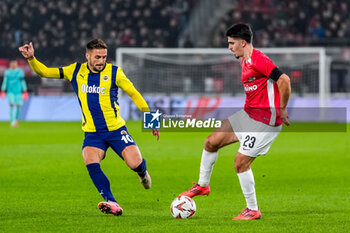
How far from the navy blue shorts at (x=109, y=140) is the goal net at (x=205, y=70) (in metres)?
16.9

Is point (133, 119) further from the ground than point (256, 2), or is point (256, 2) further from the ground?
point (256, 2)

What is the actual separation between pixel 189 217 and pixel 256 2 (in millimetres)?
25153

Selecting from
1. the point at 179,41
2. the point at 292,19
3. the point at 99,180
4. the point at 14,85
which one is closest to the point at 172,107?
the point at 14,85

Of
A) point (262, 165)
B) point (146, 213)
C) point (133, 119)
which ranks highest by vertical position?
point (146, 213)

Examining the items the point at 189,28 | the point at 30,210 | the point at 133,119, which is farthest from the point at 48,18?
the point at 30,210

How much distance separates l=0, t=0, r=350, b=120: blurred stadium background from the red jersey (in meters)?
17.2

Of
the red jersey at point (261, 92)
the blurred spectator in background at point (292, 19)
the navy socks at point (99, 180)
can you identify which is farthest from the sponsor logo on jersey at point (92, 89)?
the blurred spectator in background at point (292, 19)

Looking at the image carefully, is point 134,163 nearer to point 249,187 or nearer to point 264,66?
point 249,187

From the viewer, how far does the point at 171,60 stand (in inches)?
991

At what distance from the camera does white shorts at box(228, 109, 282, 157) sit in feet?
21.7

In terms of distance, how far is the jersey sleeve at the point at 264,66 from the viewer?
6.44 m

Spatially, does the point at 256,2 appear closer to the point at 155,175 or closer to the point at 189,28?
the point at 189,28

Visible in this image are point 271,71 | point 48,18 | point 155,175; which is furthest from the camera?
point 48,18

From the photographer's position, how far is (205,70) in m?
25.1
